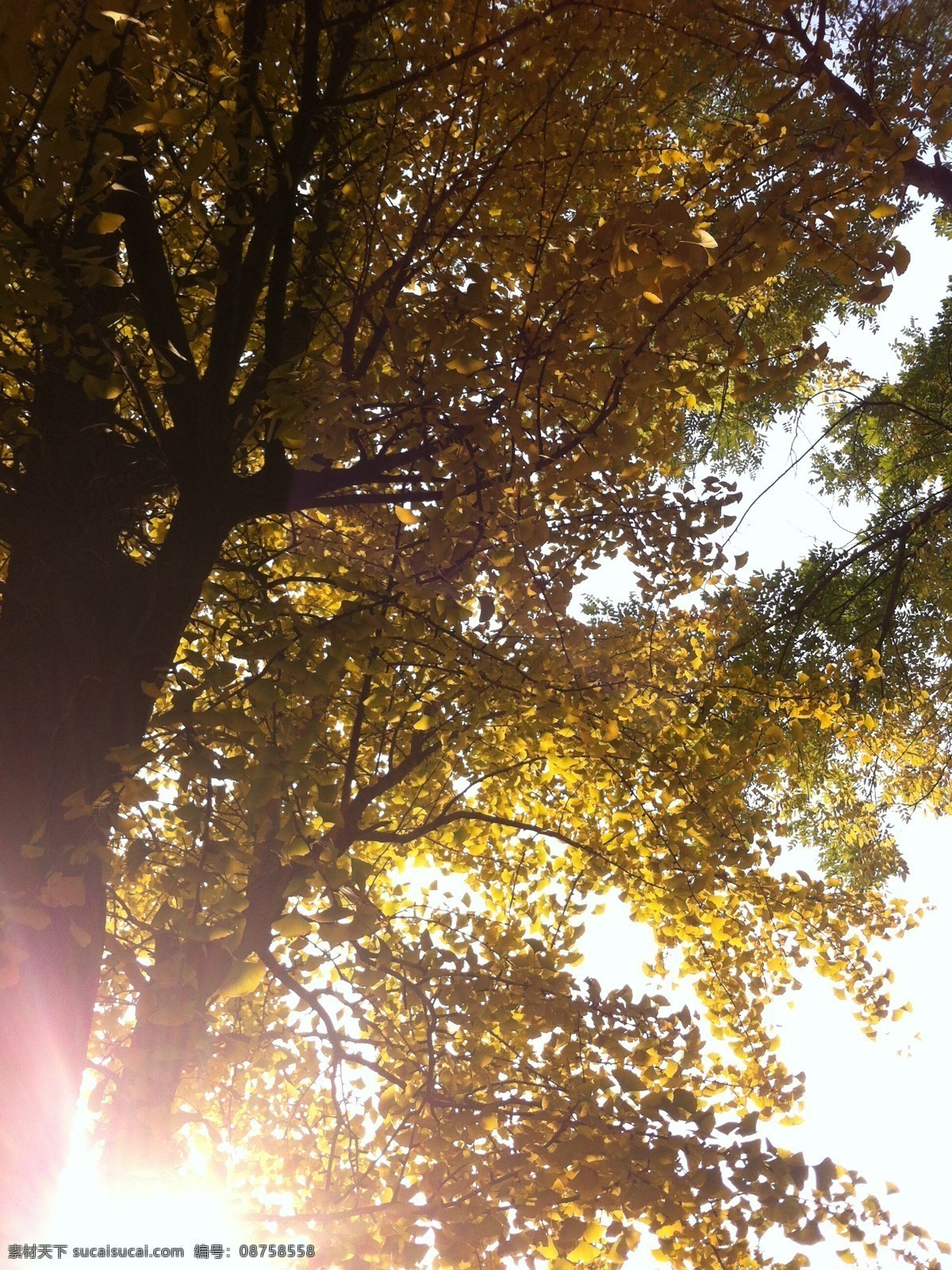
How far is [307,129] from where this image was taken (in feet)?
9.22

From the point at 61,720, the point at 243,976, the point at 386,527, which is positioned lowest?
the point at 243,976

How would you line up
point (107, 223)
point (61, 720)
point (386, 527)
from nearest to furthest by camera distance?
point (107, 223)
point (61, 720)
point (386, 527)

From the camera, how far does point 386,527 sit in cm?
358

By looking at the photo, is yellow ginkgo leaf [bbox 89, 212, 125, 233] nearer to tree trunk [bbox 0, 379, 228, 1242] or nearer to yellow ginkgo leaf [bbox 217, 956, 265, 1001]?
tree trunk [bbox 0, 379, 228, 1242]

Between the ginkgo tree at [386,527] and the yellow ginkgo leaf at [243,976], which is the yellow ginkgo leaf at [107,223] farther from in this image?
the yellow ginkgo leaf at [243,976]

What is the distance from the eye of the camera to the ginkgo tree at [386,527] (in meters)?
2.25

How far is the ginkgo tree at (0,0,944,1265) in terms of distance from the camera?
88.4 inches

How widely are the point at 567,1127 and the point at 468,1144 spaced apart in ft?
1.48

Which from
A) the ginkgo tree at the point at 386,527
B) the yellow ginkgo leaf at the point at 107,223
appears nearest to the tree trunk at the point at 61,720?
the ginkgo tree at the point at 386,527

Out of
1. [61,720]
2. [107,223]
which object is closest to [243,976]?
[61,720]

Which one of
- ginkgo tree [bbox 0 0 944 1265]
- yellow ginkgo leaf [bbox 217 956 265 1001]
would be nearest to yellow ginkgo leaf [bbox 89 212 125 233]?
ginkgo tree [bbox 0 0 944 1265]

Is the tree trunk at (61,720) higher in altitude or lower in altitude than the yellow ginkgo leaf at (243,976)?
higher

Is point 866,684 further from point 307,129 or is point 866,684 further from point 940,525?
point 307,129

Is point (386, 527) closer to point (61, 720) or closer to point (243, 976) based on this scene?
point (61, 720)
